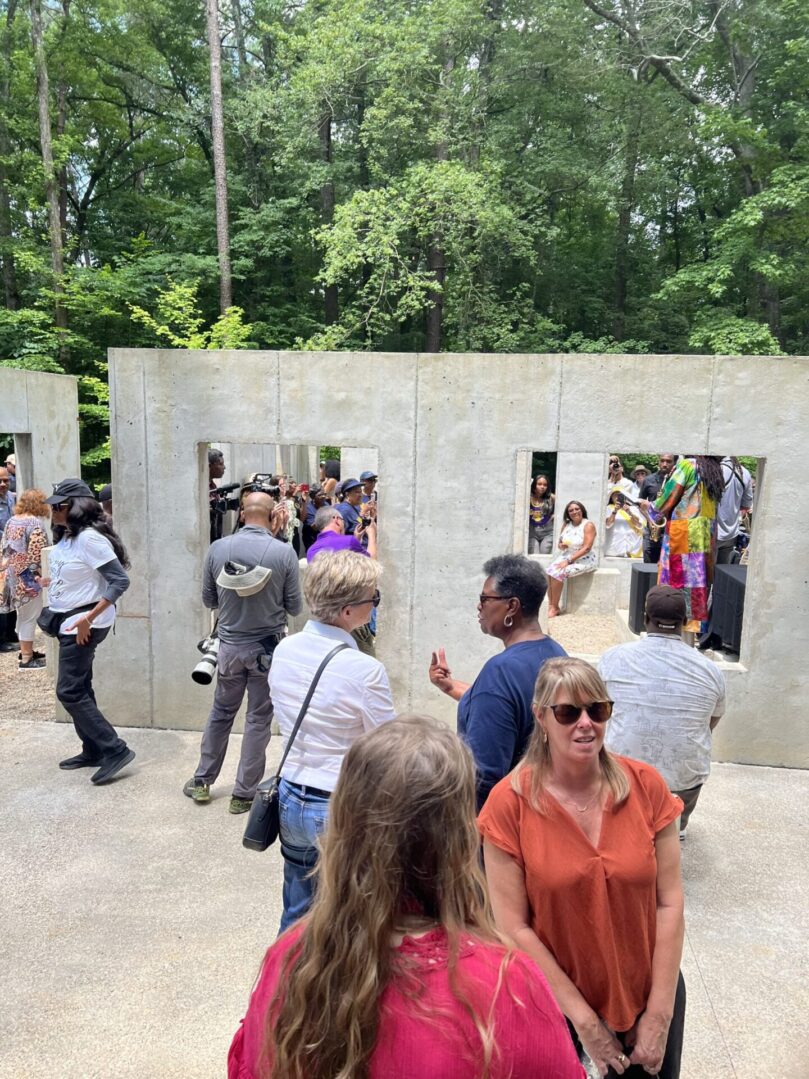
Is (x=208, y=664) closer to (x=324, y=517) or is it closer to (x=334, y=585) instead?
(x=334, y=585)

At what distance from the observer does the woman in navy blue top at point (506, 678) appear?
2.65 meters

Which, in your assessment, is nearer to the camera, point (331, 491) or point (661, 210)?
point (331, 491)

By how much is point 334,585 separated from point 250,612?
1901mm

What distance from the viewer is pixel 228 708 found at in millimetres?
4883

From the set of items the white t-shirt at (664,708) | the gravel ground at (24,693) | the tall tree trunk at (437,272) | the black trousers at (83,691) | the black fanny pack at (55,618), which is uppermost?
the tall tree trunk at (437,272)

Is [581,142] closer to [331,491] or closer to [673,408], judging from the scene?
[331,491]

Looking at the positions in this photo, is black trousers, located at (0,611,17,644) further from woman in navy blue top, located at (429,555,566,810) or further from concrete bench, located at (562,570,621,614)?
woman in navy blue top, located at (429,555,566,810)

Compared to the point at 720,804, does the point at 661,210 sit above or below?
above

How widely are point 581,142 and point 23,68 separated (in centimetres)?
1487

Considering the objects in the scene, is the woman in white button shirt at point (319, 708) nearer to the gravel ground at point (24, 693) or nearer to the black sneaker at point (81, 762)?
the black sneaker at point (81, 762)

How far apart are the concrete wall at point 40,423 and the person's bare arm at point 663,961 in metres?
8.06

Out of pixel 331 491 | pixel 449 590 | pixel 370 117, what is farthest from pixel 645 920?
pixel 370 117

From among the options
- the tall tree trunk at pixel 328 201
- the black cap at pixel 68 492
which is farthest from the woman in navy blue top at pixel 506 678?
the tall tree trunk at pixel 328 201

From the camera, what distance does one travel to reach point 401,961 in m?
1.23
